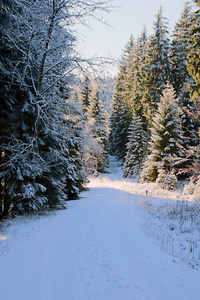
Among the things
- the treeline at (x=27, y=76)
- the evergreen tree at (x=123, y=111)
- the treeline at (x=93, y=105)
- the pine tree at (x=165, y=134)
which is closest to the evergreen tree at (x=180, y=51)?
the pine tree at (x=165, y=134)

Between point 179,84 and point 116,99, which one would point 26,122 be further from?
point 116,99

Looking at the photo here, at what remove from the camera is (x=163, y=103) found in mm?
21031

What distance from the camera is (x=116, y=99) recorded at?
43344mm

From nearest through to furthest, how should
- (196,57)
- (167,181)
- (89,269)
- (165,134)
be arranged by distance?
1. (89,269)
2. (196,57)
3. (167,181)
4. (165,134)

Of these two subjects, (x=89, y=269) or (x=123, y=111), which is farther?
(x=123, y=111)

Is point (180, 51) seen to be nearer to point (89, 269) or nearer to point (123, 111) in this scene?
point (123, 111)

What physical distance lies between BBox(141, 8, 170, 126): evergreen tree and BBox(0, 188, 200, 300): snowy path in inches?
958

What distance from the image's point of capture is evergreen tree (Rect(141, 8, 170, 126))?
27.4m

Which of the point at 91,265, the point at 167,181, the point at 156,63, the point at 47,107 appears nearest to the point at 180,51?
the point at 156,63

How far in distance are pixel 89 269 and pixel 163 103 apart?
20262 millimetres

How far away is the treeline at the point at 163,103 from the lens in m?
17.6

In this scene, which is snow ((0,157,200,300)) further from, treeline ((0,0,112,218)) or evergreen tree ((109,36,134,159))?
evergreen tree ((109,36,134,159))

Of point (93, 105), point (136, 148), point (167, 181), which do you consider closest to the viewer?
point (167, 181)

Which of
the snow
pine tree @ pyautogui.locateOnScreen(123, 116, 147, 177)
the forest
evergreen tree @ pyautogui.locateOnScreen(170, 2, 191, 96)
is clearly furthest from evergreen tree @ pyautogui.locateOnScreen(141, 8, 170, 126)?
the snow
